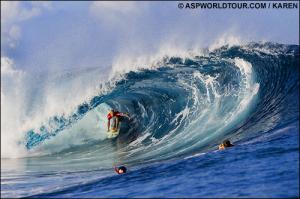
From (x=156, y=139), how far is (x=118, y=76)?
473 centimetres

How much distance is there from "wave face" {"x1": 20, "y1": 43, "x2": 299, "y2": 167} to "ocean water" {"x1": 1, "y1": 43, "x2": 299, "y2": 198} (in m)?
0.04

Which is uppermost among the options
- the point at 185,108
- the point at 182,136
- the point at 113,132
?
the point at 185,108

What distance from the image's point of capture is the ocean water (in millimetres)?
11828

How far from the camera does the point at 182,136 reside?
18.3m

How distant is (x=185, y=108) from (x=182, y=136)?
92.9 inches

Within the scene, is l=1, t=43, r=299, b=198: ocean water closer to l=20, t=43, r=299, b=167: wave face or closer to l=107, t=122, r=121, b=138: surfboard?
l=20, t=43, r=299, b=167: wave face

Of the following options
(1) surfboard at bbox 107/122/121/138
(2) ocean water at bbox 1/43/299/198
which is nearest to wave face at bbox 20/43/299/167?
(2) ocean water at bbox 1/43/299/198

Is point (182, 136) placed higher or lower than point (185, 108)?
lower

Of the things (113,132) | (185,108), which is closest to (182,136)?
(185,108)

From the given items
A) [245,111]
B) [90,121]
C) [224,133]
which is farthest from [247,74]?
[90,121]

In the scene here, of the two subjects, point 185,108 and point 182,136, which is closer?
point 182,136

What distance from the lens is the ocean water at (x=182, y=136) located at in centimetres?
1183

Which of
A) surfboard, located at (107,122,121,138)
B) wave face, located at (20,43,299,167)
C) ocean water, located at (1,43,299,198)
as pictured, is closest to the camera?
ocean water, located at (1,43,299,198)

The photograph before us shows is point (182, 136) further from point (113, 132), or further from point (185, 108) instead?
point (113, 132)
